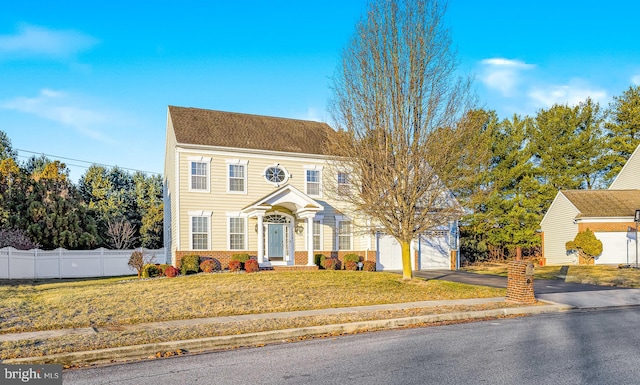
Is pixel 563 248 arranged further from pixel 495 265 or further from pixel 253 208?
pixel 253 208

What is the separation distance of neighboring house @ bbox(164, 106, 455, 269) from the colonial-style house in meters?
9.90

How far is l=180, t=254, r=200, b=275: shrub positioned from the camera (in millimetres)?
23969

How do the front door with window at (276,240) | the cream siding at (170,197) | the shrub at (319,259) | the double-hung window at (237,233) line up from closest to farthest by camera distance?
the double-hung window at (237,233) < the cream siding at (170,197) < the front door with window at (276,240) < the shrub at (319,259)

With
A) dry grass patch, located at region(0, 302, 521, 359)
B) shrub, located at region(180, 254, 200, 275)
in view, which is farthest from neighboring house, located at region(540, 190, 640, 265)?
dry grass patch, located at region(0, 302, 521, 359)

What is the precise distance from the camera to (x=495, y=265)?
1378 inches

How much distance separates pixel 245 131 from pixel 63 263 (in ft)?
37.4

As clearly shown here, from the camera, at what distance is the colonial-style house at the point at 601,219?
31.8 metres

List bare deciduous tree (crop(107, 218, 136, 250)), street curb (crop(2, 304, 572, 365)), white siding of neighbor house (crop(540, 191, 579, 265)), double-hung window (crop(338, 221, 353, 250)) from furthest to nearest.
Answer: bare deciduous tree (crop(107, 218, 136, 250)), white siding of neighbor house (crop(540, 191, 579, 265)), double-hung window (crop(338, 221, 353, 250)), street curb (crop(2, 304, 572, 365))

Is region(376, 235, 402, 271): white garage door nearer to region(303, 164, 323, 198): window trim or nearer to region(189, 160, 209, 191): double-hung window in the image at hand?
region(303, 164, 323, 198): window trim

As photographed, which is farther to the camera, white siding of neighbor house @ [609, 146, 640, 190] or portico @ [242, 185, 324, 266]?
white siding of neighbor house @ [609, 146, 640, 190]

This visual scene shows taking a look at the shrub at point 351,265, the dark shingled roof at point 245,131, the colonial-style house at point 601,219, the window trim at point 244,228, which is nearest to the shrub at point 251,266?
the window trim at point 244,228

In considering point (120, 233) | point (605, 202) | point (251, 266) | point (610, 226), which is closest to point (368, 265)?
point (251, 266)

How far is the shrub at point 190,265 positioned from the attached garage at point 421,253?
9392 millimetres

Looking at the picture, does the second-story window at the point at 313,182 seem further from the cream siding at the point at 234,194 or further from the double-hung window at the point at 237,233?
the double-hung window at the point at 237,233
